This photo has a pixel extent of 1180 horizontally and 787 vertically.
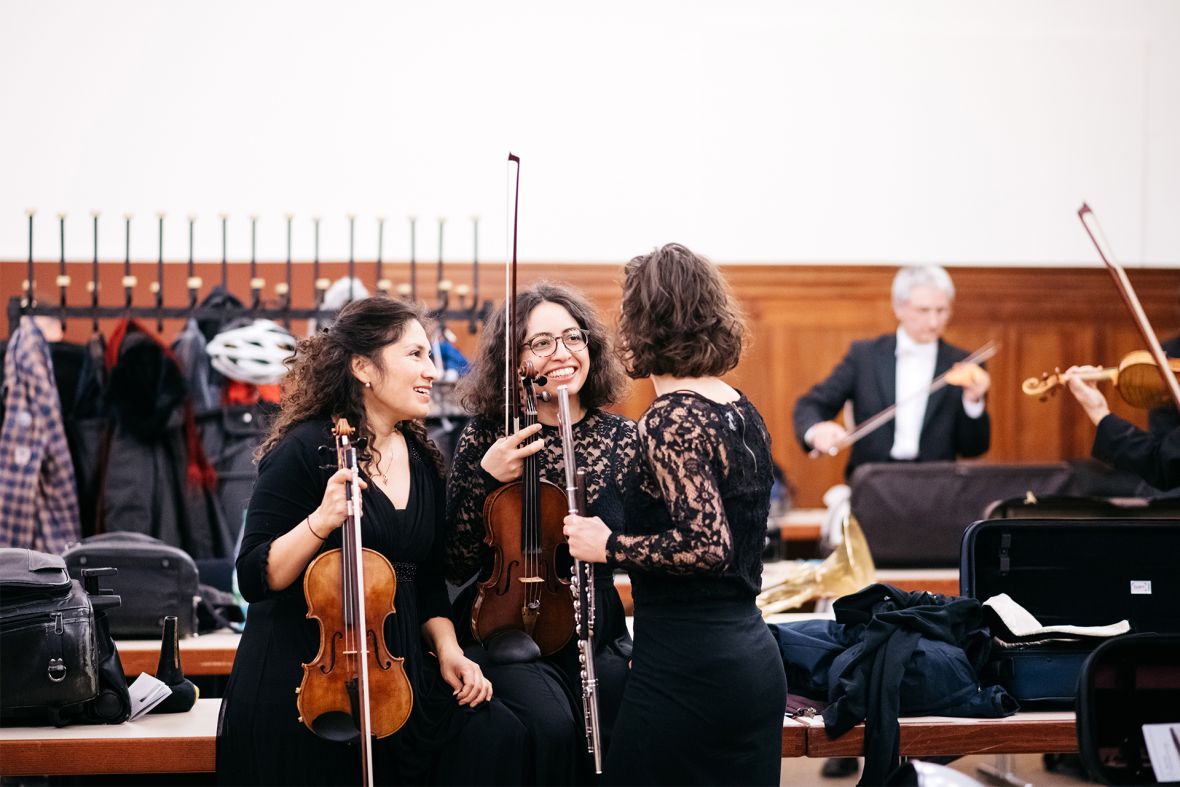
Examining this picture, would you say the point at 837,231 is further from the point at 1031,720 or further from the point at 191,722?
the point at 191,722

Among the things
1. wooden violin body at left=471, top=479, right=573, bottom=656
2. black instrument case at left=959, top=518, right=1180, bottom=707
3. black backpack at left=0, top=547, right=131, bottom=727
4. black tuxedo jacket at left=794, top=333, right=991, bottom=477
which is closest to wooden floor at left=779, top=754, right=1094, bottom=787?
black instrument case at left=959, top=518, right=1180, bottom=707

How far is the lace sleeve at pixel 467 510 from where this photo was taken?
260cm

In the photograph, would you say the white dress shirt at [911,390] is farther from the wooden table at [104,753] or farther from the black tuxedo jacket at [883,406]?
the wooden table at [104,753]

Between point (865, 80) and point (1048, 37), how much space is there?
0.92 meters

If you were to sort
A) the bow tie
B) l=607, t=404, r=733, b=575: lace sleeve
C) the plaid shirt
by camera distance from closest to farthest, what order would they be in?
l=607, t=404, r=733, b=575: lace sleeve → the plaid shirt → the bow tie

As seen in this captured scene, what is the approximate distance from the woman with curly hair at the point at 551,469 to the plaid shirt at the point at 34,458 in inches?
89.6

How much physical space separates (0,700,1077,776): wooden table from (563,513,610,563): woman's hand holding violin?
68cm

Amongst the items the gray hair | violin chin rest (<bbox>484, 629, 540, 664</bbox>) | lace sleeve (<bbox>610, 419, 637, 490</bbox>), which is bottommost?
violin chin rest (<bbox>484, 629, 540, 664</bbox>)

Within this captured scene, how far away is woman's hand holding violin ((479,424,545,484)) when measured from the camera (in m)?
2.49

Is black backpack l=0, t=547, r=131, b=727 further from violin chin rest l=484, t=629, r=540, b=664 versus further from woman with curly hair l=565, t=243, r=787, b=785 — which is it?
woman with curly hair l=565, t=243, r=787, b=785

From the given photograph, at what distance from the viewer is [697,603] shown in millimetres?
2148

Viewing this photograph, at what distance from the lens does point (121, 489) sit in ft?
14.6

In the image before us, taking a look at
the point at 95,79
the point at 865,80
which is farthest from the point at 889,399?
the point at 95,79

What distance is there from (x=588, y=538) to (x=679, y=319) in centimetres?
41
